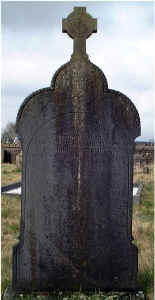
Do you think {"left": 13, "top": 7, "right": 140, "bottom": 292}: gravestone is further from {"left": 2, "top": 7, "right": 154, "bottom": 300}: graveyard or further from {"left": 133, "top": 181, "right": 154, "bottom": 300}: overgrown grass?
{"left": 133, "top": 181, "right": 154, "bottom": 300}: overgrown grass

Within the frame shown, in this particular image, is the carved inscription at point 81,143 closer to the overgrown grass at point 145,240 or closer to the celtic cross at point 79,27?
the celtic cross at point 79,27

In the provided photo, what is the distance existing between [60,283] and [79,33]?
8.81 ft

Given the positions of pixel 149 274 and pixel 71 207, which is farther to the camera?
pixel 149 274

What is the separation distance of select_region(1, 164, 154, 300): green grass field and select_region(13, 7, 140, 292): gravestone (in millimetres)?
194

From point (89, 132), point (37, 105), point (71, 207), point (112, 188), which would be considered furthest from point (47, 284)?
point (37, 105)

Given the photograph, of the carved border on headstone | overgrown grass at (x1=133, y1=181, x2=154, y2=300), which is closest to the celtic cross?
the carved border on headstone

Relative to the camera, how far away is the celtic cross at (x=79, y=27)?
3.42 metres

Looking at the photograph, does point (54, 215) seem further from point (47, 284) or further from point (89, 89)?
point (89, 89)

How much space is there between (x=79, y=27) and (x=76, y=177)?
1603 mm

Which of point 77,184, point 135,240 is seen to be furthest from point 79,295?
point 135,240

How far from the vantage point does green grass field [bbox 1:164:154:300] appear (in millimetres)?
3424

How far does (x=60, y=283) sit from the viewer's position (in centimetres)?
348

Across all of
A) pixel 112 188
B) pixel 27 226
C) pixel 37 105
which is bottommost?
pixel 27 226

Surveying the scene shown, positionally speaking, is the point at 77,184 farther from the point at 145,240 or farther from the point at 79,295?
the point at 145,240
